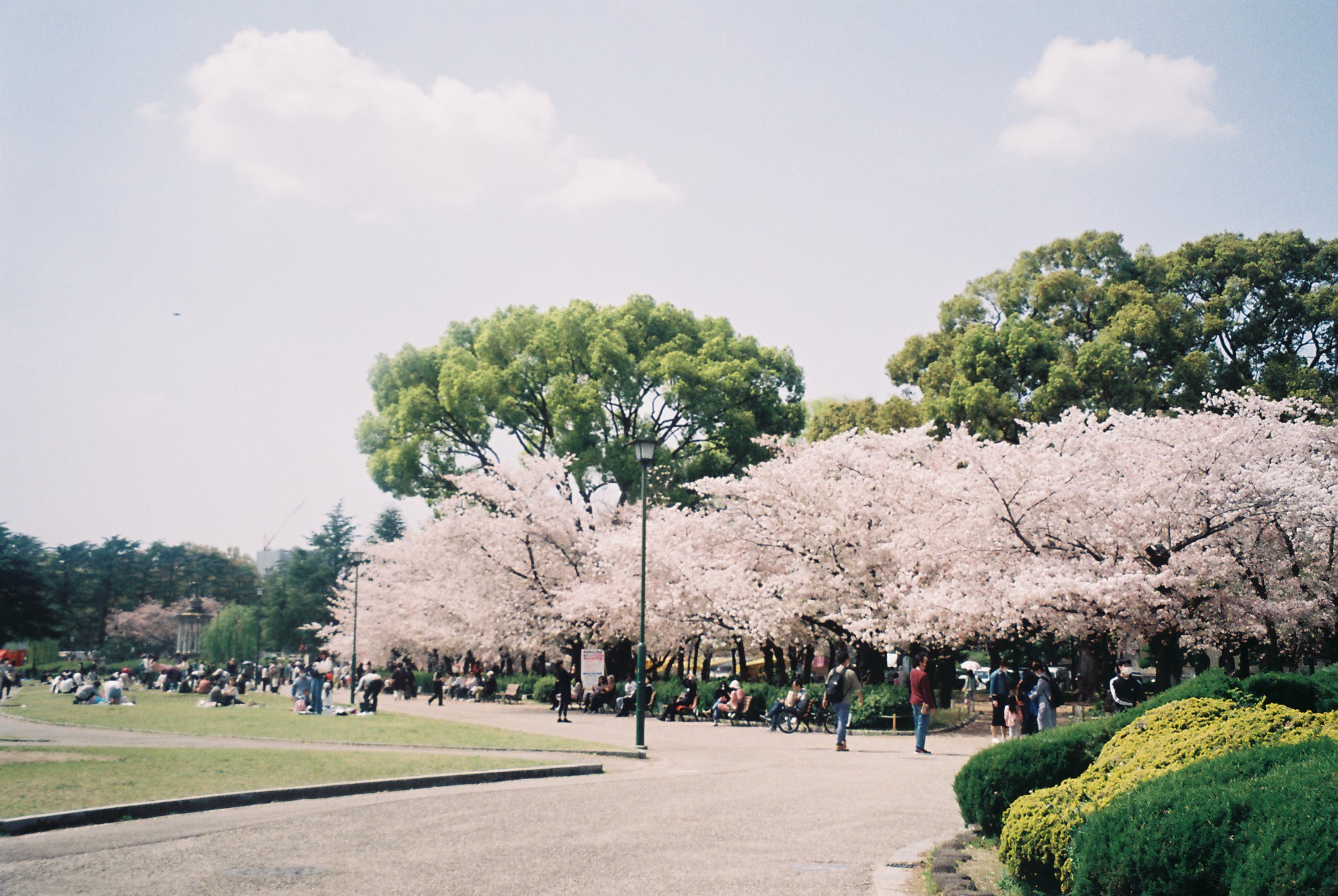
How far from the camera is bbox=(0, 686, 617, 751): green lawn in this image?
1973 centimetres

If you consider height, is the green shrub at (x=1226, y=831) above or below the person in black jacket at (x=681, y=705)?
above

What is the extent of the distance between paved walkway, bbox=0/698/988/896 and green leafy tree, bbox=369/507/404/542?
77363 millimetres

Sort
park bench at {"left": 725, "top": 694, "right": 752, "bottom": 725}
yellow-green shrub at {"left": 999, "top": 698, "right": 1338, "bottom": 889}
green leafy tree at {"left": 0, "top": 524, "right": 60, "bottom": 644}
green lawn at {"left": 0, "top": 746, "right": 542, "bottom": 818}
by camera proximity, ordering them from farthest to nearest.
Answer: green leafy tree at {"left": 0, "top": 524, "right": 60, "bottom": 644}, park bench at {"left": 725, "top": 694, "right": 752, "bottom": 725}, green lawn at {"left": 0, "top": 746, "right": 542, "bottom": 818}, yellow-green shrub at {"left": 999, "top": 698, "right": 1338, "bottom": 889}

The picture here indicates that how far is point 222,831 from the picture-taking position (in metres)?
9.62

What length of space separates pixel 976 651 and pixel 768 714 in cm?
3679

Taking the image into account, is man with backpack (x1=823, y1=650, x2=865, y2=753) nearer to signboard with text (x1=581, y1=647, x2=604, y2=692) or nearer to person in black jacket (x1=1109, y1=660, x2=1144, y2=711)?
person in black jacket (x1=1109, y1=660, x2=1144, y2=711)

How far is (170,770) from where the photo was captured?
13656 mm

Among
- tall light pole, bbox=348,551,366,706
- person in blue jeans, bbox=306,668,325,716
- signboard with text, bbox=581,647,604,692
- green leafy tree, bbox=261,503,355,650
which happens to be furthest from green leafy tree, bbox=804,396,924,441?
green leafy tree, bbox=261,503,355,650

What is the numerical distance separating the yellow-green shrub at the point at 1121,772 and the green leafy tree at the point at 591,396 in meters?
34.3

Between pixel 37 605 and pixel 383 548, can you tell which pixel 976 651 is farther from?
pixel 37 605

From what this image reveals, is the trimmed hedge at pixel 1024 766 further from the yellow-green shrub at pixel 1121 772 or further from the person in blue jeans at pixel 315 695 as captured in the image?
the person in blue jeans at pixel 315 695

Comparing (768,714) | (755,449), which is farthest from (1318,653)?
(755,449)

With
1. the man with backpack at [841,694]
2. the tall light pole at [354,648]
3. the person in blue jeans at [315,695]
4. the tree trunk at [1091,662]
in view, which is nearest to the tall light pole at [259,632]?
the tall light pole at [354,648]

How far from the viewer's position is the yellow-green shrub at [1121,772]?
247 inches
